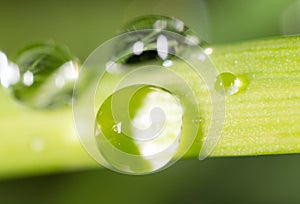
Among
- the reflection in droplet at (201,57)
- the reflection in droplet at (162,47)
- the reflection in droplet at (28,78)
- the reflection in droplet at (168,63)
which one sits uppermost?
the reflection in droplet at (28,78)

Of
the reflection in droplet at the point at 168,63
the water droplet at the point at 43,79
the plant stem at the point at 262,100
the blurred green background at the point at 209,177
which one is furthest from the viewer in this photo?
the blurred green background at the point at 209,177

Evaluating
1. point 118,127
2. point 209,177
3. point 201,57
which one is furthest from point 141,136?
point 209,177

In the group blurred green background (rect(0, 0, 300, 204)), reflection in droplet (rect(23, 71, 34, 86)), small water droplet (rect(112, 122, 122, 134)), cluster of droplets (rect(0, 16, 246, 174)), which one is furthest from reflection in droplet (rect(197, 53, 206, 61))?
blurred green background (rect(0, 0, 300, 204))

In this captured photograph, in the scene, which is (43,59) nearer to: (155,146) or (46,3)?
(155,146)

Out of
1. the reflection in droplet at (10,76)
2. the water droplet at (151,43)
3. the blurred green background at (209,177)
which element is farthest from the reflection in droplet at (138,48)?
the blurred green background at (209,177)

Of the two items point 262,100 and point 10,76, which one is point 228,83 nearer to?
point 262,100

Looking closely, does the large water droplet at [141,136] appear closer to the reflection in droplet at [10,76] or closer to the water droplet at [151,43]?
the water droplet at [151,43]
